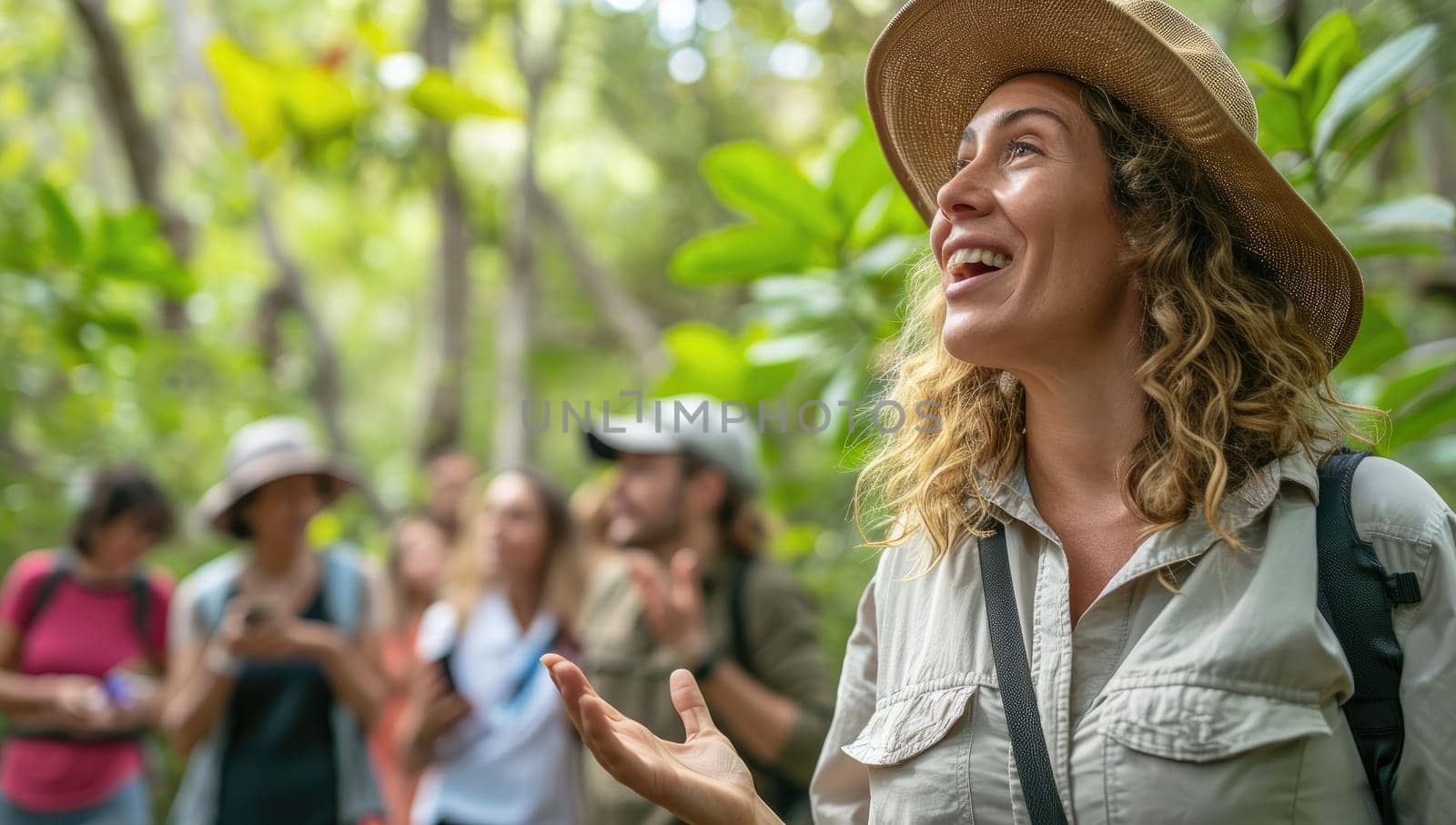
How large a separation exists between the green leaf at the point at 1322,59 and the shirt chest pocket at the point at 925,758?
130 cm

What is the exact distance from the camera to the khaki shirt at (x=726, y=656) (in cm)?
318

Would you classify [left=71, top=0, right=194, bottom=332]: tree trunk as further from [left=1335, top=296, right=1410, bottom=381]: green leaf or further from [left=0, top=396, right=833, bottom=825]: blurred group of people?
[left=1335, top=296, right=1410, bottom=381]: green leaf

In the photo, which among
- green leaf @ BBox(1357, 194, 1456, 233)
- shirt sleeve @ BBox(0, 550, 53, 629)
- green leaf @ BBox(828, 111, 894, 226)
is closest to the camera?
Result: green leaf @ BBox(1357, 194, 1456, 233)

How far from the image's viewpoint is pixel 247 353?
23.8 ft

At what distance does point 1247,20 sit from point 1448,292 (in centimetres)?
113

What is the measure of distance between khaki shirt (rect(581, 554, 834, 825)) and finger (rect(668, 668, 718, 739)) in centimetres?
148

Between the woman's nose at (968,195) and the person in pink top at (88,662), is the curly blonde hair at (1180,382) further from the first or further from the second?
the person in pink top at (88,662)

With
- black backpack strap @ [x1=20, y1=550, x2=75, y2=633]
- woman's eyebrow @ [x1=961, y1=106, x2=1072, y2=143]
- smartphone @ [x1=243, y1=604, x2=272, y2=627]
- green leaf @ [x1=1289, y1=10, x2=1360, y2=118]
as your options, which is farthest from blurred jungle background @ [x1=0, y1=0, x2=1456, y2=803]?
smartphone @ [x1=243, y1=604, x2=272, y2=627]

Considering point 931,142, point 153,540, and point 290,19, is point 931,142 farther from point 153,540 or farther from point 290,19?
point 290,19

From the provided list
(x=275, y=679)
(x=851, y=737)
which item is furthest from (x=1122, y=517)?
(x=275, y=679)

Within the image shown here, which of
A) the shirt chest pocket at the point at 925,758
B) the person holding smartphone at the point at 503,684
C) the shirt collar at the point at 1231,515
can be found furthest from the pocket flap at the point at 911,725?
the person holding smartphone at the point at 503,684

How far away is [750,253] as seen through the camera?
277 cm

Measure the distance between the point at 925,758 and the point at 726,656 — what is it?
67.0 inches

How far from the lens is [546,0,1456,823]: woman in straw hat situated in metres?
1.42
